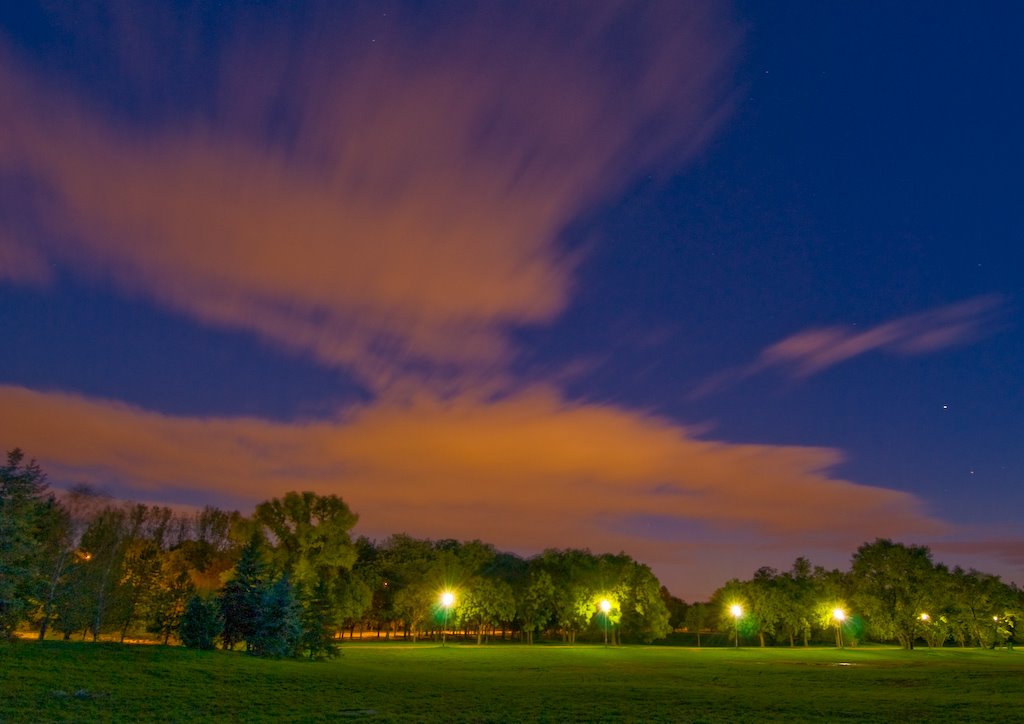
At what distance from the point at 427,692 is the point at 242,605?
21.1 meters

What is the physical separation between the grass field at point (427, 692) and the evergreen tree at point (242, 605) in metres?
4.50

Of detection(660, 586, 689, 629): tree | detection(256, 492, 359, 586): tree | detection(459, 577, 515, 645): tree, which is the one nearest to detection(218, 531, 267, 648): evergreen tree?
detection(256, 492, 359, 586): tree

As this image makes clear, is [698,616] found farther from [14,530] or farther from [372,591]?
[14,530]

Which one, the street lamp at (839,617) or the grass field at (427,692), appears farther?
the street lamp at (839,617)

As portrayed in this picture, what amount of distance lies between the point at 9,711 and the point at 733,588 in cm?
9143

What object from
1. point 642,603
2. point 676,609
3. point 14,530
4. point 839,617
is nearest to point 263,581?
point 14,530

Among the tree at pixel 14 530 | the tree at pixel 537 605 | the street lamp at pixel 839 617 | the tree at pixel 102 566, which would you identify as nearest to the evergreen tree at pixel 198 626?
the tree at pixel 14 530

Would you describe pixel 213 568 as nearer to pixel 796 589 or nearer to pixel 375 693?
pixel 375 693

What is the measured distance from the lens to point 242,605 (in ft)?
133

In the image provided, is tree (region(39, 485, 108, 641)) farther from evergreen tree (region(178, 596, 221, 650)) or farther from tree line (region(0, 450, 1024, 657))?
evergreen tree (region(178, 596, 221, 650))

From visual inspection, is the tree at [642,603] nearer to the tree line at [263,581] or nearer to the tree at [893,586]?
the tree line at [263,581]

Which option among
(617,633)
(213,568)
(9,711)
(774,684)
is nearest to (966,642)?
(617,633)

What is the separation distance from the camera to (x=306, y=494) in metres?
72.6

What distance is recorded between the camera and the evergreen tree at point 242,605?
3978 centimetres
